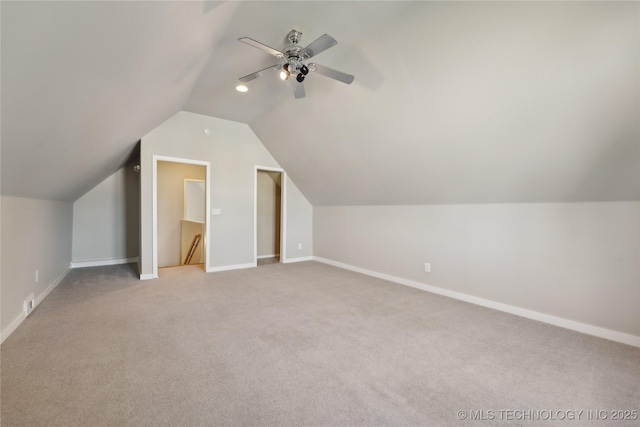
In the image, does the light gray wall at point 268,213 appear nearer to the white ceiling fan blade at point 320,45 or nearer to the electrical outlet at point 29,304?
the electrical outlet at point 29,304

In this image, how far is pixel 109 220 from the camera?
17.9ft

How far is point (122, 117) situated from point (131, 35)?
1.50m

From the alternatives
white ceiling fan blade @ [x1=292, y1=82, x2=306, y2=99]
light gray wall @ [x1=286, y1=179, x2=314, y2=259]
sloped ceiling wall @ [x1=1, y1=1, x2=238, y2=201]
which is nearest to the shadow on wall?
sloped ceiling wall @ [x1=1, y1=1, x2=238, y2=201]

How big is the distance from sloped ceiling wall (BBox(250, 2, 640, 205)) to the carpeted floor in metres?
1.50

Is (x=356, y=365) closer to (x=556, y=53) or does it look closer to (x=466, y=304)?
(x=466, y=304)

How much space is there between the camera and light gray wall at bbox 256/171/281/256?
646cm

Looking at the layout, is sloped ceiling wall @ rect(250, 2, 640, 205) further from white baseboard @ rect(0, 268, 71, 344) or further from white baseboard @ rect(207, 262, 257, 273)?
white baseboard @ rect(0, 268, 71, 344)

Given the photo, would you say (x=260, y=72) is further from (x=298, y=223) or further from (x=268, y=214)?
(x=268, y=214)

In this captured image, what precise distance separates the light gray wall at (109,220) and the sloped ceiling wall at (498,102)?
439cm

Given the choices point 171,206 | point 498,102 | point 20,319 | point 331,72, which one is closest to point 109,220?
point 171,206

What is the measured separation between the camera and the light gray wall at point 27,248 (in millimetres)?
2281

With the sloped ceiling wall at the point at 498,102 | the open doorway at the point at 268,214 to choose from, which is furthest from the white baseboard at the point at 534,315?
the open doorway at the point at 268,214

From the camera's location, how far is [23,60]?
1.09 meters

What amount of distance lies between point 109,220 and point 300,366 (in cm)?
554
